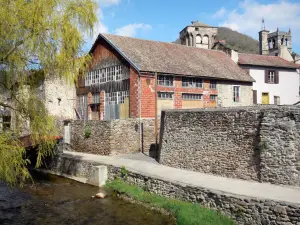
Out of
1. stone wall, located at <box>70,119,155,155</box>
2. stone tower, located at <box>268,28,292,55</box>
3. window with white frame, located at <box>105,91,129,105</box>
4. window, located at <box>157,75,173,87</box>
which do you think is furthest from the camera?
stone tower, located at <box>268,28,292,55</box>

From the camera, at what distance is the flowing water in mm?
10500

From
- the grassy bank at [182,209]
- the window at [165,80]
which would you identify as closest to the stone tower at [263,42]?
the window at [165,80]

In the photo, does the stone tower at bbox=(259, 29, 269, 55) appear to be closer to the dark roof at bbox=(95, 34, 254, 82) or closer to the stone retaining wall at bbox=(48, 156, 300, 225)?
the dark roof at bbox=(95, 34, 254, 82)

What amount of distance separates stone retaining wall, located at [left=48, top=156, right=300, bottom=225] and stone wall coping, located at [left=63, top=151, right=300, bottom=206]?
132 millimetres

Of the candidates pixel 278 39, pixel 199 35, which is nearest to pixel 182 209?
pixel 199 35

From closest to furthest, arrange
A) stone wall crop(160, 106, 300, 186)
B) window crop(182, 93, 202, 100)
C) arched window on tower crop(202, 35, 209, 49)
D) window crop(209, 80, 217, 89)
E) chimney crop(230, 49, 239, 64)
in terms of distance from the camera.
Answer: stone wall crop(160, 106, 300, 186)
window crop(182, 93, 202, 100)
window crop(209, 80, 217, 89)
chimney crop(230, 49, 239, 64)
arched window on tower crop(202, 35, 209, 49)

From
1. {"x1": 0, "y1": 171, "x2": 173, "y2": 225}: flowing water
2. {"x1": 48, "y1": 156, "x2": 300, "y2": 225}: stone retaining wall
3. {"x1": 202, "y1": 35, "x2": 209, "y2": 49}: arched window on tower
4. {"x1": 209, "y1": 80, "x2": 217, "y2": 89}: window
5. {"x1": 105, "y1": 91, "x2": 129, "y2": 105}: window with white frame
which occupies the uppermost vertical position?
{"x1": 202, "y1": 35, "x2": 209, "y2": 49}: arched window on tower

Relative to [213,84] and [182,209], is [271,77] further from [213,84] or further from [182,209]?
[182,209]

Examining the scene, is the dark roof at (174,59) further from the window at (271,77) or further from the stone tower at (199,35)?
the stone tower at (199,35)

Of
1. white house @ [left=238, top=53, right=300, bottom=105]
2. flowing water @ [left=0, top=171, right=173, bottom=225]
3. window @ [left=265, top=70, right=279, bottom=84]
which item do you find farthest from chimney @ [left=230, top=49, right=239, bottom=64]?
flowing water @ [left=0, top=171, right=173, bottom=225]

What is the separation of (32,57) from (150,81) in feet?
40.8

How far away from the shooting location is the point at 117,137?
19.2m

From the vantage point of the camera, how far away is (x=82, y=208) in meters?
11.9

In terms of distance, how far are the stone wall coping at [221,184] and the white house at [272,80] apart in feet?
50.2
